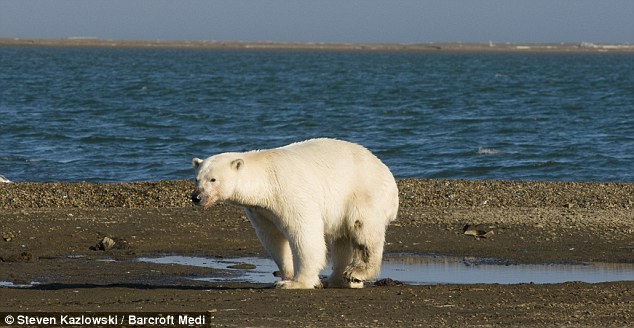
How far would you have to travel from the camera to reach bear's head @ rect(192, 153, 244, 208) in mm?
10609

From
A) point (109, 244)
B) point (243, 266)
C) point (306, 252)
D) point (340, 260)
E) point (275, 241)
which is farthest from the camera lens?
point (109, 244)

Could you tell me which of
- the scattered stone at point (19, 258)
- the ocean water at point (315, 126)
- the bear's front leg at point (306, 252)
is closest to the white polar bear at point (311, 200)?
the bear's front leg at point (306, 252)

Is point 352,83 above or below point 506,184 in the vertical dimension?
below

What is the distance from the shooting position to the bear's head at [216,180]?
10.6 metres

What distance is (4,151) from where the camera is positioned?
3061 cm

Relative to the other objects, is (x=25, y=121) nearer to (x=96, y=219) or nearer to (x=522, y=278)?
(x=96, y=219)

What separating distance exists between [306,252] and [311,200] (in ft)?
1.68

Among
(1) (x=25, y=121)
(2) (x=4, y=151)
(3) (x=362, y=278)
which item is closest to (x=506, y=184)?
(3) (x=362, y=278)

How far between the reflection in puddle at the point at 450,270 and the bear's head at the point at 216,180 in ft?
5.71

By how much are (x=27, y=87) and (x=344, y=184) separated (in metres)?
54.2

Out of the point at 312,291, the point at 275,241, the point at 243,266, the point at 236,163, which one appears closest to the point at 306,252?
the point at 312,291

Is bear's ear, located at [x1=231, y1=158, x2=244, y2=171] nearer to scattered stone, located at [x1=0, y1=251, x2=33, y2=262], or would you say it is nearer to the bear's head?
the bear's head

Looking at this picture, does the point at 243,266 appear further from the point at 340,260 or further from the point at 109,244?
the point at 109,244

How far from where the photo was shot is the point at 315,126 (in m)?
41.5
